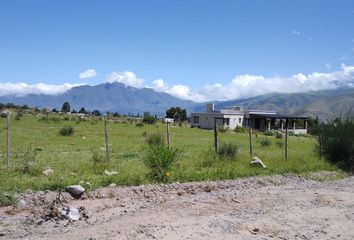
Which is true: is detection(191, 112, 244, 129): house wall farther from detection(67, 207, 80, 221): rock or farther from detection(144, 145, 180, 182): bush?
detection(67, 207, 80, 221): rock

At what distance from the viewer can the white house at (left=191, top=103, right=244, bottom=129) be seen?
8444 centimetres

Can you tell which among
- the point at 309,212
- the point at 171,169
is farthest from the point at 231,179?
the point at 309,212

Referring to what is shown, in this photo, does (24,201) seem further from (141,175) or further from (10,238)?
(141,175)

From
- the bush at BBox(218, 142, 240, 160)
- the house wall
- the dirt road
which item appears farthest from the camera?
the house wall

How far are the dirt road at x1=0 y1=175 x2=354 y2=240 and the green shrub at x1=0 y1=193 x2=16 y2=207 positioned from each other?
8.3 inches

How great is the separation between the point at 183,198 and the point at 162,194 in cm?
56

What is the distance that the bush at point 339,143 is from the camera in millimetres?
21422

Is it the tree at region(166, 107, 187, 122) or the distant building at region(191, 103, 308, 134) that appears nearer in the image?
the distant building at region(191, 103, 308, 134)

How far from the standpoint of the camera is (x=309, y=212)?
38.8 ft

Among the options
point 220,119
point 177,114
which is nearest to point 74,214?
point 220,119

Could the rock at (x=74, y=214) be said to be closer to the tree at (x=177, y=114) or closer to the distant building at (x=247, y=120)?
the distant building at (x=247, y=120)

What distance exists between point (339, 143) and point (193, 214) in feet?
42.6

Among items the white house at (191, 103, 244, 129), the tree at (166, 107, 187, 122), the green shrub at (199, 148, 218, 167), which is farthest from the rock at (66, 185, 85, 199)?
the tree at (166, 107, 187, 122)

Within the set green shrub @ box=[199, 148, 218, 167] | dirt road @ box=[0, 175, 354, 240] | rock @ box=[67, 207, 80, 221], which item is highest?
green shrub @ box=[199, 148, 218, 167]
